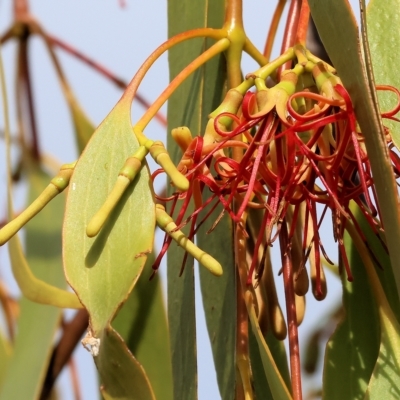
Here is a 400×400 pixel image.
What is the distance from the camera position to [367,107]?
43 centimetres

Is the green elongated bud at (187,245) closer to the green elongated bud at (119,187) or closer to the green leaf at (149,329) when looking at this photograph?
the green elongated bud at (119,187)

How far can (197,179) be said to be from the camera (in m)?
0.54

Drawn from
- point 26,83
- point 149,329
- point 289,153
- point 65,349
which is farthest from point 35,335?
point 289,153

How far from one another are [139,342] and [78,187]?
24cm

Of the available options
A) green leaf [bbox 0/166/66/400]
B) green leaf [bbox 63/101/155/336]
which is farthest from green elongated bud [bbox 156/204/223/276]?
green leaf [bbox 0/166/66/400]

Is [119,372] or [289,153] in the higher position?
[289,153]

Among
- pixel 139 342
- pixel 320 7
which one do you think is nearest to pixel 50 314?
pixel 139 342

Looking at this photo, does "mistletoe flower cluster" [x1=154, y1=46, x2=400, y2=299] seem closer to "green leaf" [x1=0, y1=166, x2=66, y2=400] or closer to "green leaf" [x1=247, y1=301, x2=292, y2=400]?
"green leaf" [x1=247, y1=301, x2=292, y2=400]

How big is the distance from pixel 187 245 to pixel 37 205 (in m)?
0.10

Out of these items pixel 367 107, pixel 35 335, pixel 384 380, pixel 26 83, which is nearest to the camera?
pixel 367 107

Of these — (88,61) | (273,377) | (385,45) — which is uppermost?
(88,61)

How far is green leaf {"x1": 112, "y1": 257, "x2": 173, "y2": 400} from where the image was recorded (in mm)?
678

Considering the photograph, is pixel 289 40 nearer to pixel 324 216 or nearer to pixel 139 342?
pixel 324 216

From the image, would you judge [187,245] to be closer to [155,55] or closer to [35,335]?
[155,55]
